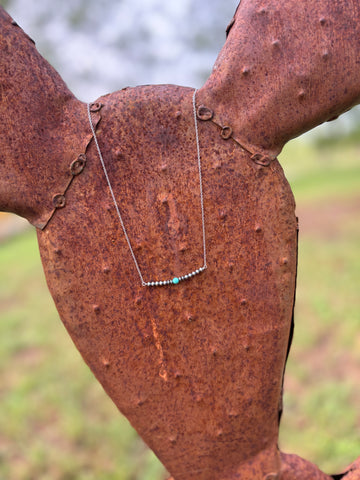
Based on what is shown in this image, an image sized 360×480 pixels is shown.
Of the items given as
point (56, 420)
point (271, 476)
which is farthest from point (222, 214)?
point (56, 420)

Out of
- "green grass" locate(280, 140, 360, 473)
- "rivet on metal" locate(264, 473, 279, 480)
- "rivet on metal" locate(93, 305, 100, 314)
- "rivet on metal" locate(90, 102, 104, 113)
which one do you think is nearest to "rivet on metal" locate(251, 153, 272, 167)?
"rivet on metal" locate(90, 102, 104, 113)

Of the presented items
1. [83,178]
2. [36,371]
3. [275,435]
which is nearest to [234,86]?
[83,178]

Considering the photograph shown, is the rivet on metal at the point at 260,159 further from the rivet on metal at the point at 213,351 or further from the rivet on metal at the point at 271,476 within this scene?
the rivet on metal at the point at 271,476

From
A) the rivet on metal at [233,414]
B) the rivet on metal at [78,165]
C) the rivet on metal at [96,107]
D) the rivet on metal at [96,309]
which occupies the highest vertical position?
the rivet on metal at [96,107]

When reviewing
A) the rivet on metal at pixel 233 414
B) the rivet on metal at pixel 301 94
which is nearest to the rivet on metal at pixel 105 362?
the rivet on metal at pixel 233 414

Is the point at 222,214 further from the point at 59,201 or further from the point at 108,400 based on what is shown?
the point at 108,400

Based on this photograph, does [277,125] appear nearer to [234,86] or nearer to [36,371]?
[234,86]

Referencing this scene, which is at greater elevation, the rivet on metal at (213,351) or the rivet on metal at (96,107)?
the rivet on metal at (96,107)

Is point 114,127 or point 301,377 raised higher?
point 301,377
